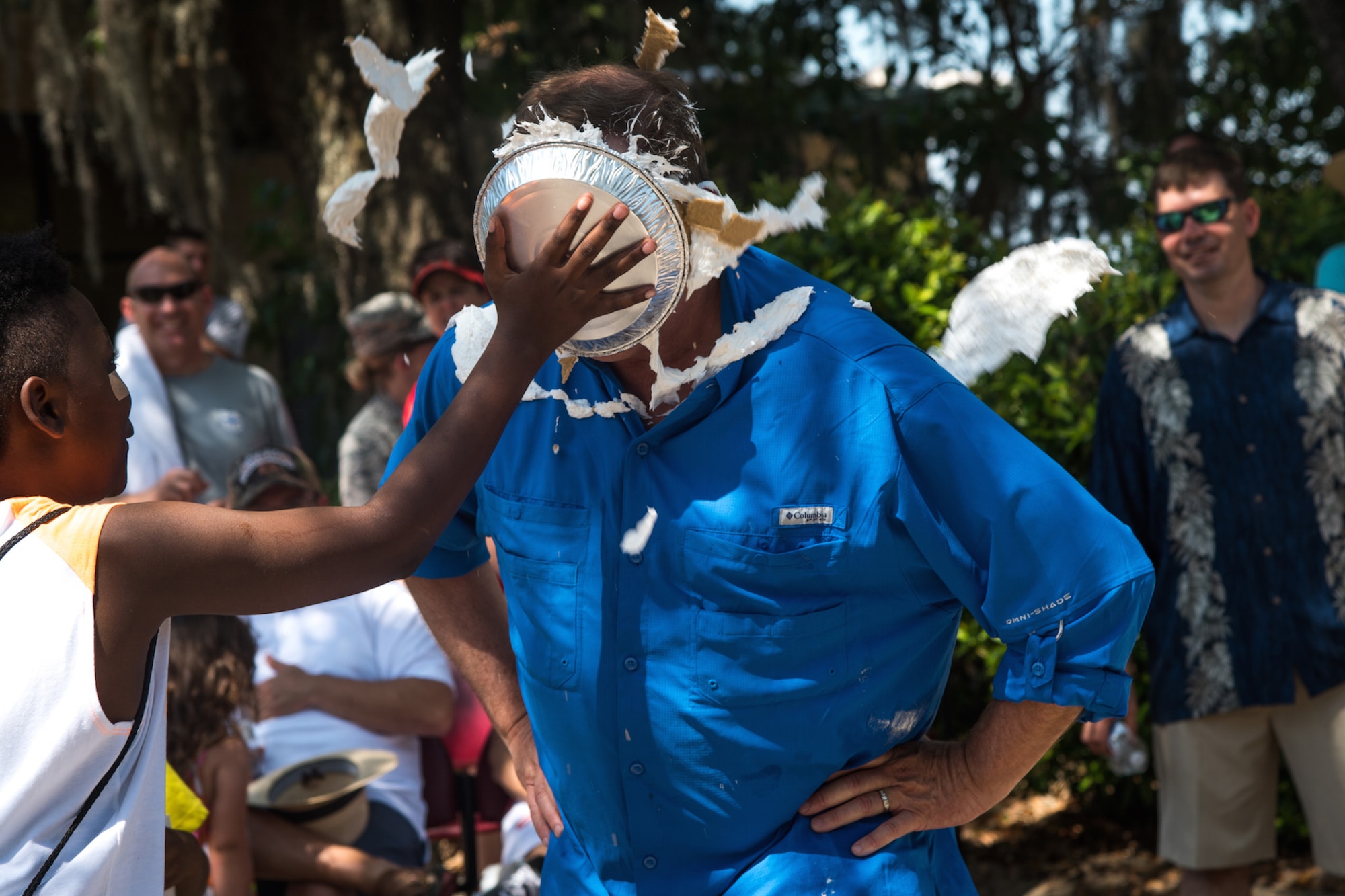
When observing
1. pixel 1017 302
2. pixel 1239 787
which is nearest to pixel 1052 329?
pixel 1239 787

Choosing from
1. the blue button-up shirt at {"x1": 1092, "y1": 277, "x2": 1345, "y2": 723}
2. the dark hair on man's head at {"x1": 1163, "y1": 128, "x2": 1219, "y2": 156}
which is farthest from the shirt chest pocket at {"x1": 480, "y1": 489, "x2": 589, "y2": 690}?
the dark hair on man's head at {"x1": 1163, "y1": 128, "x2": 1219, "y2": 156}

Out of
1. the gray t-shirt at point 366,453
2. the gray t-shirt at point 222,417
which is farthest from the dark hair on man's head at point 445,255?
the gray t-shirt at point 222,417

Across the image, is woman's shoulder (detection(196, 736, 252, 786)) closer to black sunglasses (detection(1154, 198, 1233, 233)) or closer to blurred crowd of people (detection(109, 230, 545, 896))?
blurred crowd of people (detection(109, 230, 545, 896))

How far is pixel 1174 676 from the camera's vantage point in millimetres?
3984

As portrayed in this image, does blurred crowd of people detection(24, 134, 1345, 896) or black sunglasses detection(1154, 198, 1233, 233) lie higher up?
black sunglasses detection(1154, 198, 1233, 233)

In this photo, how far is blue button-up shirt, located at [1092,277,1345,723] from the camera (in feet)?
12.6

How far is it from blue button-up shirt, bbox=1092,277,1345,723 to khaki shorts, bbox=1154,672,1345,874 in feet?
0.36

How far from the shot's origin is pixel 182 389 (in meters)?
5.43

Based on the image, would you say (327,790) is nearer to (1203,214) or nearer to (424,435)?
(424,435)

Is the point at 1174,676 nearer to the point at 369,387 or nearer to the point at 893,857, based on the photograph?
the point at 893,857

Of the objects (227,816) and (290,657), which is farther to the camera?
(290,657)

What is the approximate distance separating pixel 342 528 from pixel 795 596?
65 centimetres

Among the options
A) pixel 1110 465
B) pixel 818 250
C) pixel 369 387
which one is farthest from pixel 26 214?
pixel 1110 465

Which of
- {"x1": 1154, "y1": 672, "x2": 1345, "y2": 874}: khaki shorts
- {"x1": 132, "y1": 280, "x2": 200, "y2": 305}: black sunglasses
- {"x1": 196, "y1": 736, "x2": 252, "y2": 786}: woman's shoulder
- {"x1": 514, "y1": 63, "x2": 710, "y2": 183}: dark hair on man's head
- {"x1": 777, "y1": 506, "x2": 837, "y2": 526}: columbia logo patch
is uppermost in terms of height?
{"x1": 132, "y1": 280, "x2": 200, "y2": 305}: black sunglasses
